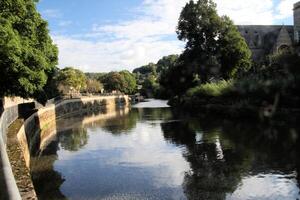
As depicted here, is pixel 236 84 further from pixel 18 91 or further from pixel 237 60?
pixel 18 91

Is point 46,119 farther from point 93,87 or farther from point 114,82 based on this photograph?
point 114,82

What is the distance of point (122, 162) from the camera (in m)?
24.3

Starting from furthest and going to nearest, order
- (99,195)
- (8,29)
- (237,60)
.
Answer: (237,60), (8,29), (99,195)

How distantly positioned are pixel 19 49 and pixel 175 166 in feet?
38.2

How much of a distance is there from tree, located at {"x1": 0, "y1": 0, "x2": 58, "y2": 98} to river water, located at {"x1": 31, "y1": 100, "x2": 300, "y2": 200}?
16.2 ft

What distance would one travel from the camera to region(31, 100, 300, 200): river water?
17484mm

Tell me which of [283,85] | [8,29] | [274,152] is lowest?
[274,152]

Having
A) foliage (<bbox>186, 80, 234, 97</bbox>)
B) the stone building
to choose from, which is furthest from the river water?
the stone building

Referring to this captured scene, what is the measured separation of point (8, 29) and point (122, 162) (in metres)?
9.84

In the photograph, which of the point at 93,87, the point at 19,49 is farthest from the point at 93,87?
the point at 19,49

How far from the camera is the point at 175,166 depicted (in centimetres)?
2262

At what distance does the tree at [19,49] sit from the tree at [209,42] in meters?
37.1

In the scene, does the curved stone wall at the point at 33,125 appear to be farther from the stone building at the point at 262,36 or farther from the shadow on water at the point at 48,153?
the stone building at the point at 262,36

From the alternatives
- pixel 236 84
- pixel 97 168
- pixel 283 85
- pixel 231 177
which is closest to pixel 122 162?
pixel 97 168
